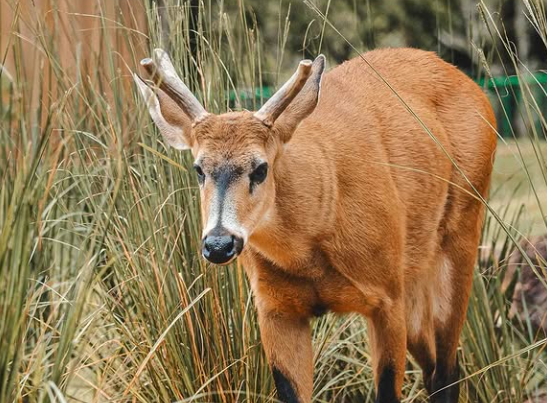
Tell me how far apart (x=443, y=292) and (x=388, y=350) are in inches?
28.5

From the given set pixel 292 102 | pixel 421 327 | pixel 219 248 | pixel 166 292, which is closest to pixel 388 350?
pixel 421 327

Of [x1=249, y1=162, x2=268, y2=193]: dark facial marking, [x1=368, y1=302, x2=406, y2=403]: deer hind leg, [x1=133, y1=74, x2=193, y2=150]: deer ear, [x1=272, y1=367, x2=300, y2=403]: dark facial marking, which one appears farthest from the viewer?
[x1=368, y1=302, x2=406, y2=403]: deer hind leg

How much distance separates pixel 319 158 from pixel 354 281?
49 centimetres

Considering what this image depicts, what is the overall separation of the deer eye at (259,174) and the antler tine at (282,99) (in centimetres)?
18

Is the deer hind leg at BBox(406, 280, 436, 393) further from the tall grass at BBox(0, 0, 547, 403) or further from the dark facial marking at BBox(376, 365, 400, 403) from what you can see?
the dark facial marking at BBox(376, 365, 400, 403)

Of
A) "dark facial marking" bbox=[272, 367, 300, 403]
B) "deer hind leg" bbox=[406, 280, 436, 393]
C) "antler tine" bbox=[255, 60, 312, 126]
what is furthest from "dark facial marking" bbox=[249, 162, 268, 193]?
"deer hind leg" bbox=[406, 280, 436, 393]

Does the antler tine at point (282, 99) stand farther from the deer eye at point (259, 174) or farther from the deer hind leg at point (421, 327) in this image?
the deer hind leg at point (421, 327)

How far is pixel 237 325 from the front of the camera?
454cm

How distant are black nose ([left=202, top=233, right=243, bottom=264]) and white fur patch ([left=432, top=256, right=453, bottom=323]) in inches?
68.5

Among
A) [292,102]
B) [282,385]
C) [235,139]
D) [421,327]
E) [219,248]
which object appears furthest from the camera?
[421,327]

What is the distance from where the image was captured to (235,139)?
405 centimetres

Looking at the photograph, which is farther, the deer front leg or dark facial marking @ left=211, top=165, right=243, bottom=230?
the deer front leg

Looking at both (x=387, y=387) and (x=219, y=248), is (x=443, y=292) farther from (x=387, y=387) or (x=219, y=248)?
(x=219, y=248)

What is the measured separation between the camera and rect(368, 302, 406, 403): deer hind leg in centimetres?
455
